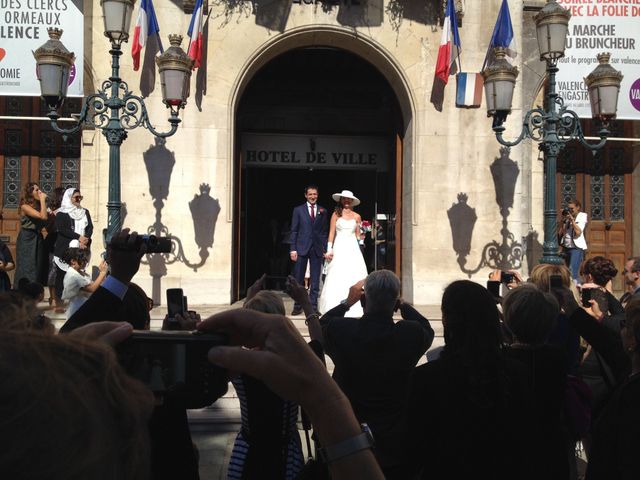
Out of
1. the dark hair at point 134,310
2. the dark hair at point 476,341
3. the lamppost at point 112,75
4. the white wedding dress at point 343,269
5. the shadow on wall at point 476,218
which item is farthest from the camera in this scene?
the shadow on wall at point 476,218

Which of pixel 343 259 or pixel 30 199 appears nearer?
pixel 343 259

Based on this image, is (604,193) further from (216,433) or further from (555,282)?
(555,282)

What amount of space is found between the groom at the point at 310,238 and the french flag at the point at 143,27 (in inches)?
141

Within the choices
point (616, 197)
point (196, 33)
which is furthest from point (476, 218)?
point (196, 33)

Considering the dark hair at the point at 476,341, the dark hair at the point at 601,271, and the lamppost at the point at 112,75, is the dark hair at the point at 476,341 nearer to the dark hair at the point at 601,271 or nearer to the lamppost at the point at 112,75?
the dark hair at the point at 601,271

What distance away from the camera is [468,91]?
11.4 metres

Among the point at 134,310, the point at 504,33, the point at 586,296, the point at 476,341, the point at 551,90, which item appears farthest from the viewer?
the point at 504,33

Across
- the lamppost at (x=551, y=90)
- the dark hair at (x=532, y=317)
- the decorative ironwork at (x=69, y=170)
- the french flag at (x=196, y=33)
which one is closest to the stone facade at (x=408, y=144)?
the french flag at (x=196, y=33)

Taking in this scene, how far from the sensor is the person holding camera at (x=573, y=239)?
12.1m

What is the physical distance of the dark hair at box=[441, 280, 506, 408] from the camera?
2484mm

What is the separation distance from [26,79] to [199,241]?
418 cm

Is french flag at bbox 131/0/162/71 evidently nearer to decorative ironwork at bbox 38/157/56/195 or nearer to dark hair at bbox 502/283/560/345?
decorative ironwork at bbox 38/157/56/195

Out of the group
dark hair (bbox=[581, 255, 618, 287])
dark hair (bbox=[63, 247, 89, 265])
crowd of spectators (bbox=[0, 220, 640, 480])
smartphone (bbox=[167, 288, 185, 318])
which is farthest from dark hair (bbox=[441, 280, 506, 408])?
dark hair (bbox=[63, 247, 89, 265])

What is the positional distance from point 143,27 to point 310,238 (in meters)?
4.36
